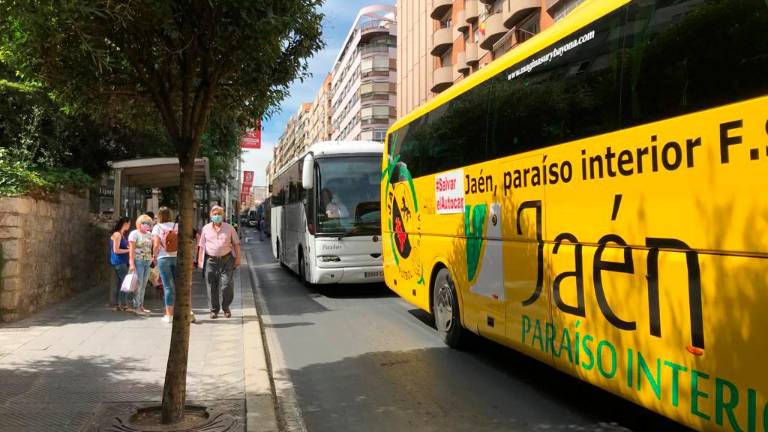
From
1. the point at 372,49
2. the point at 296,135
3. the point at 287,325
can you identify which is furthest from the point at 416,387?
the point at 296,135

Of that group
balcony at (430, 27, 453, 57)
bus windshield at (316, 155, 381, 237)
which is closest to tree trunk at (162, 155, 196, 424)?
bus windshield at (316, 155, 381, 237)

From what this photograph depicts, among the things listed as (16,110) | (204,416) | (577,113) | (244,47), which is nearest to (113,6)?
(244,47)

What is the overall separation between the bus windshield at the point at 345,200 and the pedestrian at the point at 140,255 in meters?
3.67

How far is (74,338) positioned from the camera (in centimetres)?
752

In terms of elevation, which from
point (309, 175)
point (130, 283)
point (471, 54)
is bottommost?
point (130, 283)

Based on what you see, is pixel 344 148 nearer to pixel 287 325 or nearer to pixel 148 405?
pixel 287 325

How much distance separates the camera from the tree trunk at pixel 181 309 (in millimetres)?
4488

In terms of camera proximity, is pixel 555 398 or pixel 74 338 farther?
pixel 74 338

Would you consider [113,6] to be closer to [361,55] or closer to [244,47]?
[244,47]

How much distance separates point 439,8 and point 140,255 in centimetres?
3319

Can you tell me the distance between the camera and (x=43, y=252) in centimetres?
952

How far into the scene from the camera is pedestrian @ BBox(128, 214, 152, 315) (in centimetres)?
966

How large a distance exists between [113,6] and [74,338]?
4901mm

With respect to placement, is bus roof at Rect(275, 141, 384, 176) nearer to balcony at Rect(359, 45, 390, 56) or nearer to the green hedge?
the green hedge
